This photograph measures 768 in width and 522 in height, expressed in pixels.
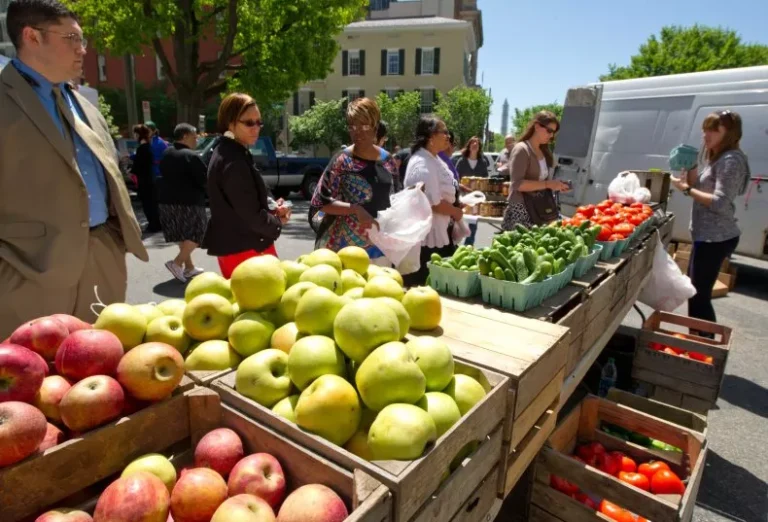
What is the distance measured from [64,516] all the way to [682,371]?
3.96 metres

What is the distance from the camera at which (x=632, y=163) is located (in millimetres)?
8375

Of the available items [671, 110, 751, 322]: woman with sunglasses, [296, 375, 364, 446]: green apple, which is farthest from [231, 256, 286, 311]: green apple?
[671, 110, 751, 322]: woman with sunglasses

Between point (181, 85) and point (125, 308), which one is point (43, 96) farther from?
point (181, 85)

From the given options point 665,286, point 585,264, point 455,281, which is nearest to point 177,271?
point 455,281

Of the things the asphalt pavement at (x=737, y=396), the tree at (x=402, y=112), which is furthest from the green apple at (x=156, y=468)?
the tree at (x=402, y=112)

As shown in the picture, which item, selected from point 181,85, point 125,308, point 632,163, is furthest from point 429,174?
point 181,85

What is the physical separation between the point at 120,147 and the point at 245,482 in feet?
62.9

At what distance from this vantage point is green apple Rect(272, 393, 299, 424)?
135cm

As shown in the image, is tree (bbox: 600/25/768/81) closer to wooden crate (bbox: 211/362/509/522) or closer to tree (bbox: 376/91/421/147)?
tree (bbox: 376/91/421/147)

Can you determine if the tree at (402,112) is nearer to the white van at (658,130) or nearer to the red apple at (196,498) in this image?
the white van at (658,130)

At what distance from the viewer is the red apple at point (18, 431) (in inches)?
39.3

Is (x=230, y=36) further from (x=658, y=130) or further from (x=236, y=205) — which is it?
(x=236, y=205)

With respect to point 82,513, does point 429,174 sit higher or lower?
higher

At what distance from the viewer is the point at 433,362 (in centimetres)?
147
